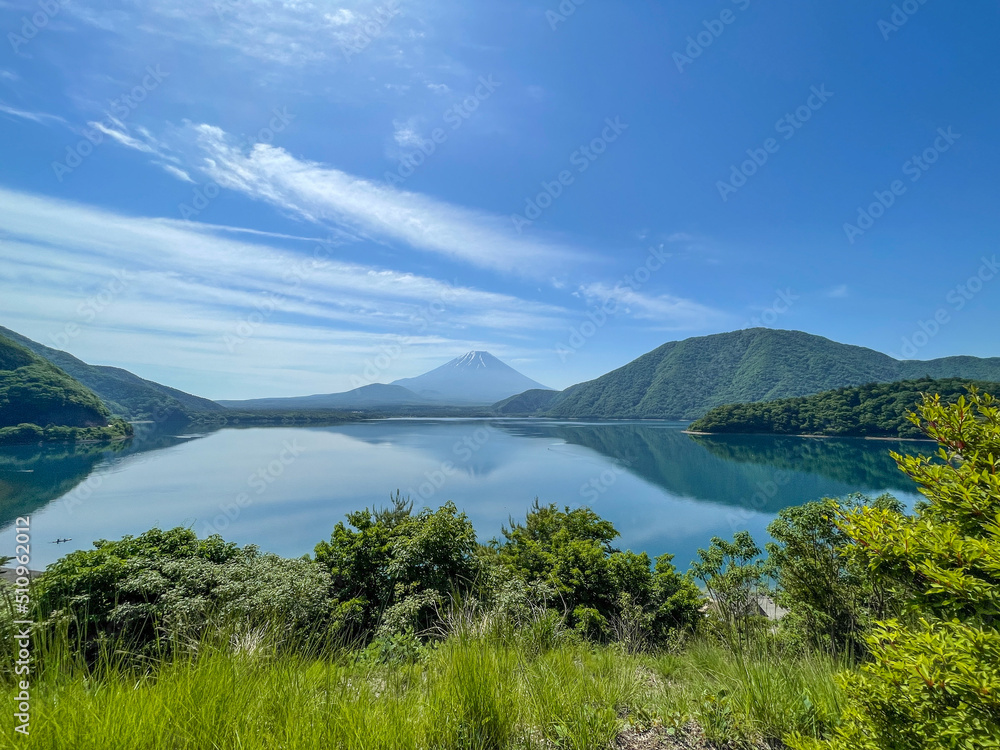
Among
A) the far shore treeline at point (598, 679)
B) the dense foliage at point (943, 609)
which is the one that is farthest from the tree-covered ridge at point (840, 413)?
the dense foliage at point (943, 609)

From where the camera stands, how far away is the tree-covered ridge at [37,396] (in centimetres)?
5844

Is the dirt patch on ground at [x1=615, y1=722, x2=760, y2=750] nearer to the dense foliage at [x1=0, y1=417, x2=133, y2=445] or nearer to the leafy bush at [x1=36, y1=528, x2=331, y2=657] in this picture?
the leafy bush at [x1=36, y1=528, x2=331, y2=657]

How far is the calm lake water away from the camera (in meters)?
27.9

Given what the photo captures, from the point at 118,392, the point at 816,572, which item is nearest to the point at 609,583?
the point at 816,572

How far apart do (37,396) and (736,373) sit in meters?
177

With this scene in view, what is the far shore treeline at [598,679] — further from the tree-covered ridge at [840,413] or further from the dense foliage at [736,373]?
the dense foliage at [736,373]

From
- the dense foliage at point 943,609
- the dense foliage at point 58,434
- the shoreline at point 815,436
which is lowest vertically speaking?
the dense foliage at point 58,434

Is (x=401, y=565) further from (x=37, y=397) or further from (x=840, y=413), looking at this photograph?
(x=37, y=397)

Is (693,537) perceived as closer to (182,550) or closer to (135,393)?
(182,550)

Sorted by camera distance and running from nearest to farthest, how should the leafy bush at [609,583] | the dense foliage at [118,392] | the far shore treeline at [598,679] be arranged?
the far shore treeline at [598,679] < the leafy bush at [609,583] < the dense foliage at [118,392]

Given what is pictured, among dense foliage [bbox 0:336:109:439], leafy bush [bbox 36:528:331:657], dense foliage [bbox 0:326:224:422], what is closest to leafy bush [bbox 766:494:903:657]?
leafy bush [bbox 36:528:331:657]

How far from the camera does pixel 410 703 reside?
186 cm

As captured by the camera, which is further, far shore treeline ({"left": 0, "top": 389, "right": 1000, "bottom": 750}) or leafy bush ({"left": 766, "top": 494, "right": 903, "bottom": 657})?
leafy bush ({"left": 766, "top": 494, "right": 903, "bottom": 657})

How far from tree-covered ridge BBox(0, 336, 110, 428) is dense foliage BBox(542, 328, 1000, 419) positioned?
5138 inches
